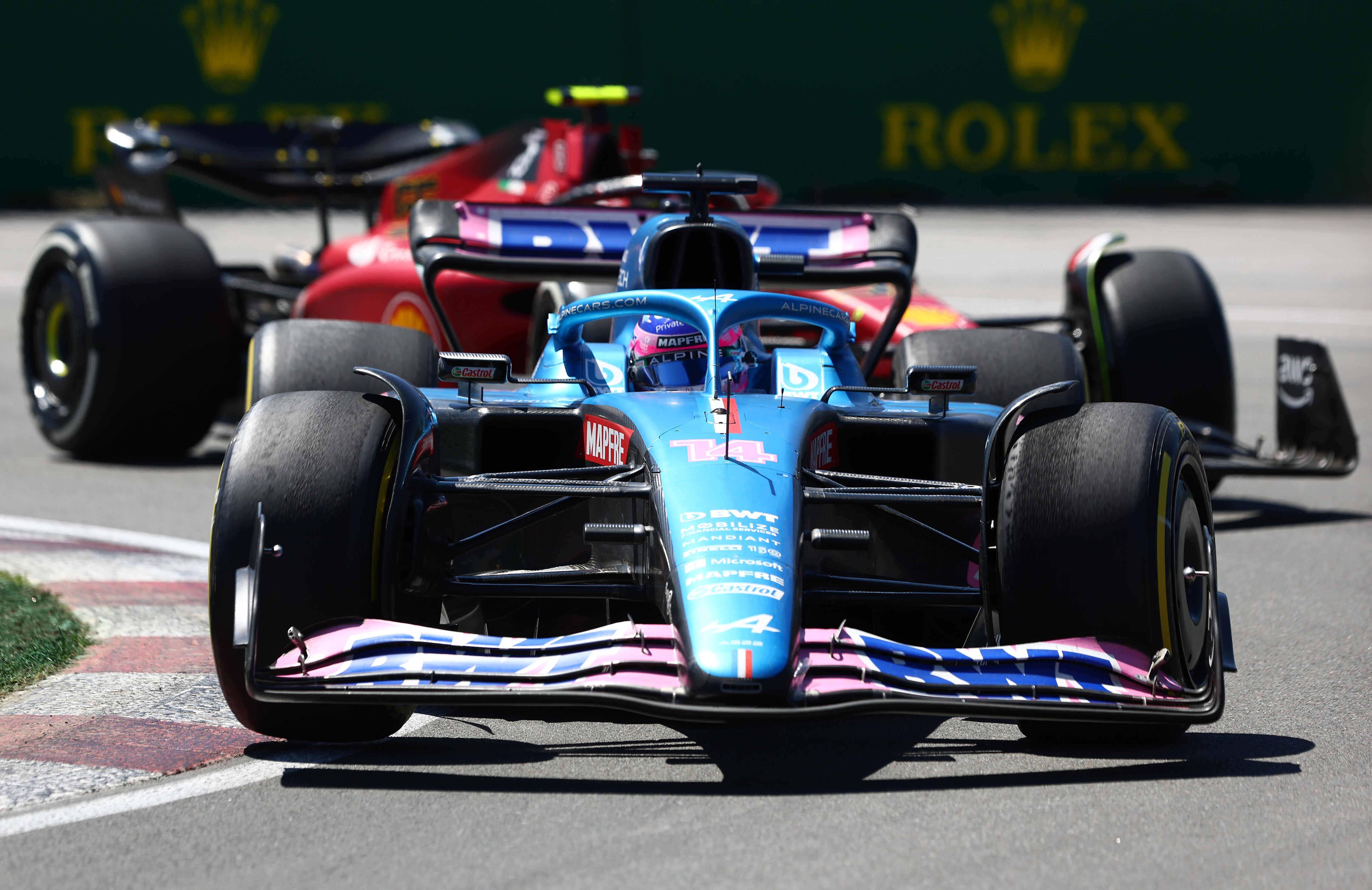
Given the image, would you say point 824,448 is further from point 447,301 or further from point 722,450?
point 447,301

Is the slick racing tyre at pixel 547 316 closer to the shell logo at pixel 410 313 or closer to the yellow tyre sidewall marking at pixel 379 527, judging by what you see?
the shell logo at pixel 410 313

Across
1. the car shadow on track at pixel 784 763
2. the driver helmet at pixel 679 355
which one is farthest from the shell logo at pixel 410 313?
the car shadow on track at pixel 784 763

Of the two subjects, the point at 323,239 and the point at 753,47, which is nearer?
the point at 323,239

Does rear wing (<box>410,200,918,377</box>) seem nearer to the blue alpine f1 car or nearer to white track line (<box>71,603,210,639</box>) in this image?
the blue alpine f1 car

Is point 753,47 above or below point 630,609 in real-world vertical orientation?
above

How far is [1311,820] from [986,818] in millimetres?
695

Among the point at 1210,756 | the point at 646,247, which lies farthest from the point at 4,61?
the point at 1210,756

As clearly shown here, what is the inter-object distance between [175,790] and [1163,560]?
7.49 ft

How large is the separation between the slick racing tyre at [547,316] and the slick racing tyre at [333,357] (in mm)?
1152

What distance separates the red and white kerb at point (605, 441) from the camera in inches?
187

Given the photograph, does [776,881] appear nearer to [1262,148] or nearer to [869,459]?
[869,459]

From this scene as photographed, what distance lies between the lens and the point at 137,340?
8.66m

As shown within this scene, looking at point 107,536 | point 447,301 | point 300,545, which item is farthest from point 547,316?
point 300,545

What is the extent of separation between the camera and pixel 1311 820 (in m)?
3.87
